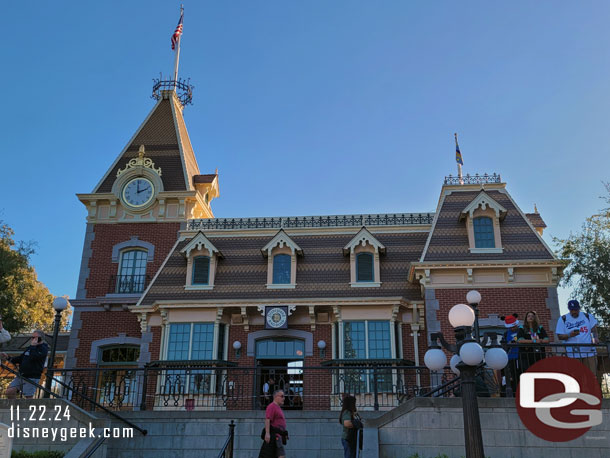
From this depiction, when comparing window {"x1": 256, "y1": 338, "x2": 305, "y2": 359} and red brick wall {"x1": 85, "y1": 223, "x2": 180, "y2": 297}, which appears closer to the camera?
window {"x1": 256, "y1": 338, "x2": 305, "y2": 359}

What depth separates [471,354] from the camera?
888 centimetres

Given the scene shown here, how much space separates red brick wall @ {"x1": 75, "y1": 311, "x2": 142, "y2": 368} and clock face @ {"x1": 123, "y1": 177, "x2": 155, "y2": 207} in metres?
4.86

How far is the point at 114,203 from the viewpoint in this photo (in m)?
24.9

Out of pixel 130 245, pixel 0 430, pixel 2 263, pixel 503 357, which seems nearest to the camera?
pixel 503 357

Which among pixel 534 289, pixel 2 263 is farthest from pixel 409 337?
pixel 2 263

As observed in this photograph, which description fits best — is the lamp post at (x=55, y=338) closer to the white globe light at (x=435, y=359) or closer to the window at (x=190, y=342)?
the window at (x=190, y=342)

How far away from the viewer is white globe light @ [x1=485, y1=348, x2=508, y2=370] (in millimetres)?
9602

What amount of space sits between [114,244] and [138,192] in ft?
8.15

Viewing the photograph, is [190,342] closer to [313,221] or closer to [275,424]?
[313,221]

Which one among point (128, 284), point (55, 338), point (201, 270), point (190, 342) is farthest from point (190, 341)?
point (55, 338)

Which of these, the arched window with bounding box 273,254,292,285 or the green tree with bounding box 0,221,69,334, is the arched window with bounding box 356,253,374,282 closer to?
the arched window with bounding box 273,254,292,285

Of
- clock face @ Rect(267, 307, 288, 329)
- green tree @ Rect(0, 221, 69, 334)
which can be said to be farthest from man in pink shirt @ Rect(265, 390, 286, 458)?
green tree @ Rect(0, 221, 69, 334)

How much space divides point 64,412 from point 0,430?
2404mm

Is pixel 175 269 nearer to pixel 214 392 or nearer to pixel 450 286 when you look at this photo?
pixel 214 392
